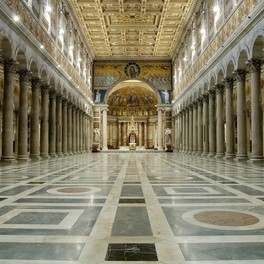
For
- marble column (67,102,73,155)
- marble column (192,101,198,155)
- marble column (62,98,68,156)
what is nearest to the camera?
marble column (62,98,68,156)

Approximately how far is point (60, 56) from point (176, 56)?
20655 mm

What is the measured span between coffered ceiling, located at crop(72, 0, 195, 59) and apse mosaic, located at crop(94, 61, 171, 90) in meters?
1.67

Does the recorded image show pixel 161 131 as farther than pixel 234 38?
Yes

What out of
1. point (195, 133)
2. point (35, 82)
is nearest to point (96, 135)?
point (195, 133)

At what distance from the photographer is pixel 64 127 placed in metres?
29.7

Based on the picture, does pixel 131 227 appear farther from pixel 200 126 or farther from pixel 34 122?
pixel 200 126

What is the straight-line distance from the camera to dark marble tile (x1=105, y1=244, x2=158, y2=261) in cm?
288

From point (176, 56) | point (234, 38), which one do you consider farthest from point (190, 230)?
point (176, 56)

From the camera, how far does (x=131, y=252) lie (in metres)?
3.04

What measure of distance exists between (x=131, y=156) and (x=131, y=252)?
87.1 feet

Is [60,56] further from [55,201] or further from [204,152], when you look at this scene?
[55,201]

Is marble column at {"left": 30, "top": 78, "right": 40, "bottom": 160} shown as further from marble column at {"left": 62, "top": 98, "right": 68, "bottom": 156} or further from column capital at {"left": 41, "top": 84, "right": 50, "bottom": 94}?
marble column at {"left": 62, "top": 98, "right": 68, "bottom": 156}

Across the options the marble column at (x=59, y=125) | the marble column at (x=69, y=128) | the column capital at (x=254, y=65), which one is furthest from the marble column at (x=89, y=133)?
the column capital at (x=254, y=65)

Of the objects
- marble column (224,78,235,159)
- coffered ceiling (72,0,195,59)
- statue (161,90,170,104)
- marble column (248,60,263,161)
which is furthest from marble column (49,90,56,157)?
statue (161,90,170,104)
